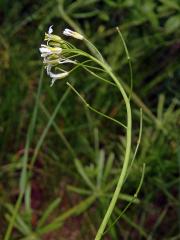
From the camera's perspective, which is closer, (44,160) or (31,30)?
(44,160)

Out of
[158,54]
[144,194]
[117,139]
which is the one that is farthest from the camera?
[158,54]

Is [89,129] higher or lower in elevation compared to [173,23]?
lower

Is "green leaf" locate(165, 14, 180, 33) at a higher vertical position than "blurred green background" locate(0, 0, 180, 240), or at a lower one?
higher

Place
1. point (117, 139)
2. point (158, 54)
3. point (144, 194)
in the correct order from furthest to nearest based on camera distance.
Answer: point (158, 54), point (117, 139), point (144, 194)

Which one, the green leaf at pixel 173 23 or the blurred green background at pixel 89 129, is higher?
the green leaf at pixel 173 23

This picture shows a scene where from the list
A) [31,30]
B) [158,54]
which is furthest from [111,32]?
[31,30]

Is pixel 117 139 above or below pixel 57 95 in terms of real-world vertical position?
below

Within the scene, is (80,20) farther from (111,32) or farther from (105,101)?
(105,101)

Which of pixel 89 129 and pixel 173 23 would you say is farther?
pixel 89 129
